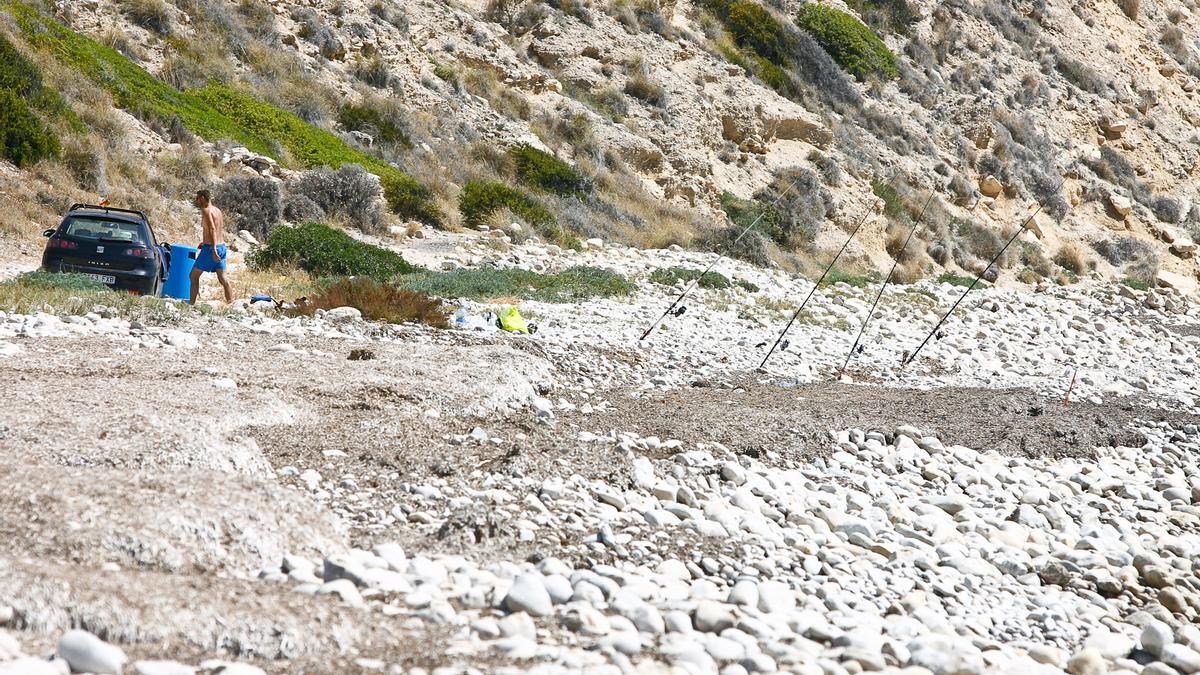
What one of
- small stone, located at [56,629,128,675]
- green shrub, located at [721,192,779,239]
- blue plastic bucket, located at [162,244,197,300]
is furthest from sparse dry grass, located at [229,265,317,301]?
green shrub, located at [721,192,779,239]

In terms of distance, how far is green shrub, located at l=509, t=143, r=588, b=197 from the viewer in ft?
79.2

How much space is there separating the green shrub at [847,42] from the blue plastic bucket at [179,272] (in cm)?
2755

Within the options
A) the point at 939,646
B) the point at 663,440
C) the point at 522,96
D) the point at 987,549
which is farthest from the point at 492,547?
the point at 522,96

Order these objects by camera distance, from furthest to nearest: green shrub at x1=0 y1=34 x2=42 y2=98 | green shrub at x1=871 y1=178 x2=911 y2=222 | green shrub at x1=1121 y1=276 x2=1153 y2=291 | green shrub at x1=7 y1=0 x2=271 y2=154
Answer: green shrub at x1=871 y1=178 x2=911 y2=222, green shrub at x1=1121 y1=276 x2=1153 y2=291, green shrub at x1=7 y1=0 x2=271 y2=154, green shrub at x1=0 y1=34 x2=42 y2=98

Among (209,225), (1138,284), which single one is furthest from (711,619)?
(1138,284)

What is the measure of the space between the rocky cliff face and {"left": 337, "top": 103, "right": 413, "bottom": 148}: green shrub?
33 centimetres

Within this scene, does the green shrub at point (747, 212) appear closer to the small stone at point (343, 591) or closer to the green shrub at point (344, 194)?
the green shrub at point (344, 194)

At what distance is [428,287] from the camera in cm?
1373

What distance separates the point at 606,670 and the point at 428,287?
34.5 feet

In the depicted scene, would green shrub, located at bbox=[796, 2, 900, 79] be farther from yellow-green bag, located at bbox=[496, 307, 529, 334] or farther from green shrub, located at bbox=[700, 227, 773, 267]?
yellow-green bag, located at bbox=[496, 307, 529, 334]

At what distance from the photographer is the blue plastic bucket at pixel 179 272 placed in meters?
13.0

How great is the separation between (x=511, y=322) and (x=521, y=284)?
3.56m

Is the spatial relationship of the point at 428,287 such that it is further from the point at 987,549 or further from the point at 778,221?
the point at 778,221

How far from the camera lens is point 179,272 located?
13.0 metres
